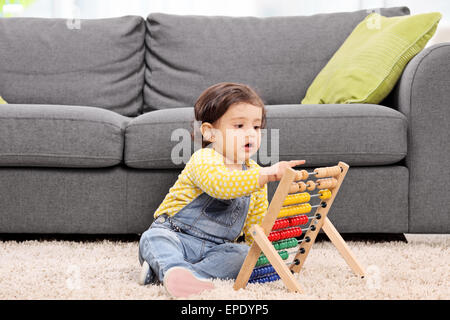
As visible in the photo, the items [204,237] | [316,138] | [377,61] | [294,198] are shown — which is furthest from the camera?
[377,61]

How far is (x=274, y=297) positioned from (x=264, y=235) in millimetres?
124

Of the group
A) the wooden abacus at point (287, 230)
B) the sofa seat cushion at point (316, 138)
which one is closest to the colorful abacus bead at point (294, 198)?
the wooden abacus at point (287, 230)

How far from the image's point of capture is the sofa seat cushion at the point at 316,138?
154cm

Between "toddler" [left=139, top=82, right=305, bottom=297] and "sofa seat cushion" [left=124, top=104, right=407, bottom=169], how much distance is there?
→ 0.29 metres

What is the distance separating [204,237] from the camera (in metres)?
1.22

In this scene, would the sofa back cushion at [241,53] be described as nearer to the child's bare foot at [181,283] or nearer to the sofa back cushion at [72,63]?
the sofa back cushion at [72,63]

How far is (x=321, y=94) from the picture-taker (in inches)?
74.3

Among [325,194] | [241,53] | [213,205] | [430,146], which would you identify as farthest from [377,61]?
[213,205]

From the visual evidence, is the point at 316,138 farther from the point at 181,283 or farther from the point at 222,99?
the point at 181,283

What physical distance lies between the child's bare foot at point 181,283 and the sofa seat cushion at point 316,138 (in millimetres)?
580

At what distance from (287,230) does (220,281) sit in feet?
0.63

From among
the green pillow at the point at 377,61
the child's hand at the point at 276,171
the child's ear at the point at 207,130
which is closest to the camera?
the child's hand at the point at 276,171

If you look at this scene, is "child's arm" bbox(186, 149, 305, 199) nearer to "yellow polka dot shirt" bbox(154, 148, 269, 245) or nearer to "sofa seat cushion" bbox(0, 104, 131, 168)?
"yellow polka dot shirt" bbox(154, 148, 269, 245)
